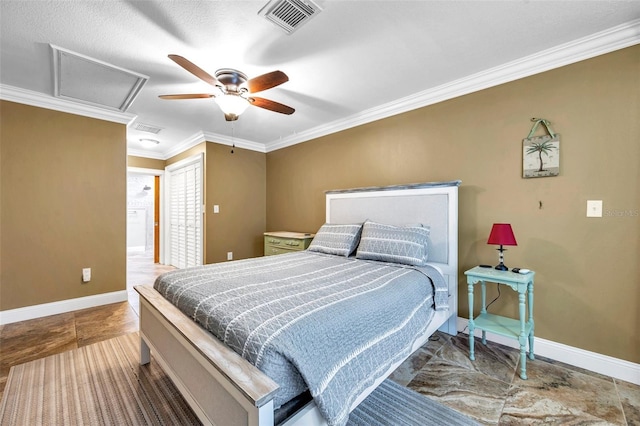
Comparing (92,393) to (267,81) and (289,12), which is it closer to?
(267,81)

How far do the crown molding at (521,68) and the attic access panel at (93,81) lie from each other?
250 cm

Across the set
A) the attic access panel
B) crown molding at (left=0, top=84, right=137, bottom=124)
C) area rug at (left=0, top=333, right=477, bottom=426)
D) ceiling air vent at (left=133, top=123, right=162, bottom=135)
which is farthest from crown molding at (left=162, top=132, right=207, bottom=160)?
area rug at (left=0, top=333, right=477, bottom=426)

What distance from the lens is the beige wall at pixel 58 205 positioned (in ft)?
9.27

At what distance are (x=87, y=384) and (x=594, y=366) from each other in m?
3.65

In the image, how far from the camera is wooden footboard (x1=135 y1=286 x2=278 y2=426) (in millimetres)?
935

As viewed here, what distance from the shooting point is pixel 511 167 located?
235 cm

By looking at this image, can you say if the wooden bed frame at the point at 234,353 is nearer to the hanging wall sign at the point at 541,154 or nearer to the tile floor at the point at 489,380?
the tile floor at the point at 489,380

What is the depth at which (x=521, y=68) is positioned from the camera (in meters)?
2.27

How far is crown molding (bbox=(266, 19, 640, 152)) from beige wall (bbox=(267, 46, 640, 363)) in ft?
0.19

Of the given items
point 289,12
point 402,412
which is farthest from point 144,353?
point 289,12

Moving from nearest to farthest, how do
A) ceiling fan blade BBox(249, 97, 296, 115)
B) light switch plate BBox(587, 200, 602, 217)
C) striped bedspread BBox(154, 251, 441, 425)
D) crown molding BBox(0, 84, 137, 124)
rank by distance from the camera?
striped bedspread BBox(154, 251, 441, 425)
light switch plate BBox(587, 200, 602, 217)
ceiling fan blade BBox(249, 97, 296, 115)
crown molding BBox(0, 84, 137, 124)

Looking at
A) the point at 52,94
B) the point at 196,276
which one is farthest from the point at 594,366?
the point at 52,94

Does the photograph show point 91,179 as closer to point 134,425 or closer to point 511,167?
point 134,425

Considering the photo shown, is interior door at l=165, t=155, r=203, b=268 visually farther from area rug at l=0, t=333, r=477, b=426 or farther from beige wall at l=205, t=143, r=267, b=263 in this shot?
area rug at l=0, t=333, r=477, b=426
